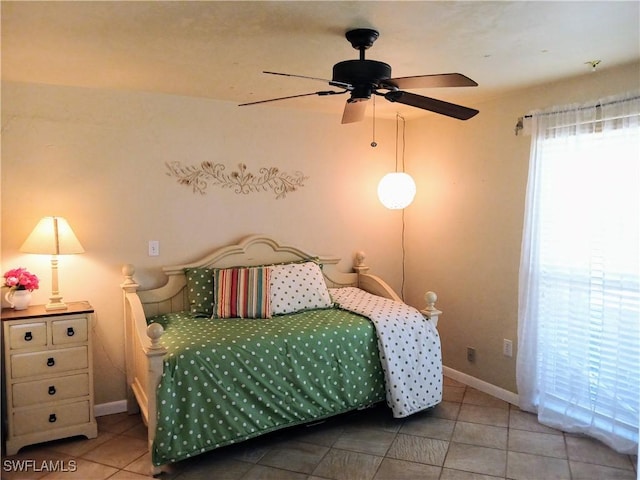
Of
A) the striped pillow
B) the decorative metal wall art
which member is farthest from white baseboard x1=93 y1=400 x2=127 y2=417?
the decorative metal wall art

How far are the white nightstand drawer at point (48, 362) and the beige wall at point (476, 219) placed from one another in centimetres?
276

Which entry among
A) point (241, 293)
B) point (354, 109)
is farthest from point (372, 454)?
point (354, 109)

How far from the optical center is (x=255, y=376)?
2664 millimetres

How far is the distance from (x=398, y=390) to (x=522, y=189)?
5.36 ft

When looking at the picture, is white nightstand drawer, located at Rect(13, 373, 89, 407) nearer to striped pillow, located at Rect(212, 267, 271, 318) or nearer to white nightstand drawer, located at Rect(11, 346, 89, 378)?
white nightstand drawer, located at Rect(11, 346, 89, 378)

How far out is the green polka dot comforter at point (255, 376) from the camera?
249 centimetres

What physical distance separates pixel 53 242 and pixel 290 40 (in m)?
1.85

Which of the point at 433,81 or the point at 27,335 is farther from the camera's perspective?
the point at 27,335

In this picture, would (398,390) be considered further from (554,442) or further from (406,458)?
(554,442)

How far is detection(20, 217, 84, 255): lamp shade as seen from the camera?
9.23 ft

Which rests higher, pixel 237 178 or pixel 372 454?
pixel 237 178

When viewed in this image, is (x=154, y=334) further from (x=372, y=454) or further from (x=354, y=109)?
(x=354, y=109)

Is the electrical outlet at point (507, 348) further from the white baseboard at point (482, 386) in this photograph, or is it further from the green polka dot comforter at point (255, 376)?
the green polka dot comforter at point (255, 376)

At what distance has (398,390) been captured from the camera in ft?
10.0
